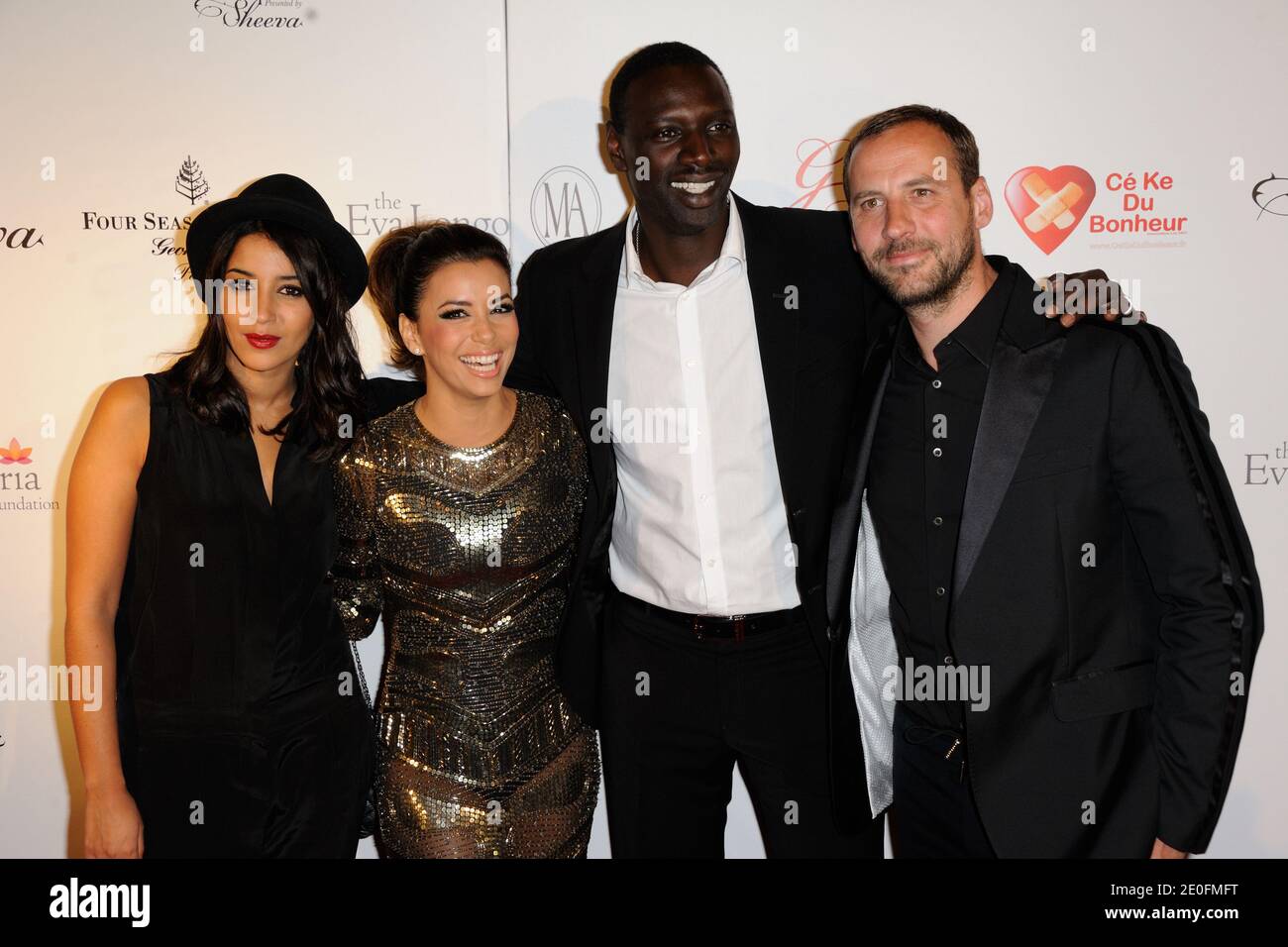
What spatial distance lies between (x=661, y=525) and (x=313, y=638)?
87 cm

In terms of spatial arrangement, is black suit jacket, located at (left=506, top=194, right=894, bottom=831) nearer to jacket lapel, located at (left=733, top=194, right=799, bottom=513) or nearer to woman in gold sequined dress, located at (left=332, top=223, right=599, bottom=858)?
jacket lapel, located at (left=733, top=194, right=799, bottom=513)

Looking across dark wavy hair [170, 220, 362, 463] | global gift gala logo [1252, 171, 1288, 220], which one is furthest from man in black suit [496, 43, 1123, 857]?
global gift gala logo [1252, 171, 1288, 220]

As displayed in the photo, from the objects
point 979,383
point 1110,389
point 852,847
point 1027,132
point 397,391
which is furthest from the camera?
point 1027,132

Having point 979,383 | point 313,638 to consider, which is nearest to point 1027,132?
point 979,383

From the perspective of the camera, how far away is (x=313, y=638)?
2285 mm

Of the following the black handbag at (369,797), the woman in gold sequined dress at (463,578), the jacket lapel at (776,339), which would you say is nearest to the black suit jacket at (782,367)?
the jacket lapel at (776,339)

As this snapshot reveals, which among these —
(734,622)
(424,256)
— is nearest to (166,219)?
(424,256)

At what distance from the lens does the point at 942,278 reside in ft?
6.49

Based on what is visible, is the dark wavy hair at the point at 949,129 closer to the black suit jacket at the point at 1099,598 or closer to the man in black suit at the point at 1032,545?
the man in black suit at the point at 1032,545

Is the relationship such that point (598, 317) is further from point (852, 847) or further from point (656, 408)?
point (852, 847)

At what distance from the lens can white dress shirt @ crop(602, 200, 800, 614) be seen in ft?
7.64

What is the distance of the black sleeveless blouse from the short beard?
143 centimetres

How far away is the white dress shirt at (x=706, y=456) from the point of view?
2.33 metres

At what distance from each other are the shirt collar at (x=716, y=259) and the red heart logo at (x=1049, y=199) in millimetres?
1113
